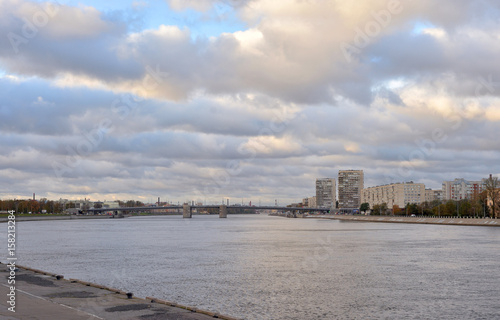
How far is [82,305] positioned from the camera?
22.0 meters

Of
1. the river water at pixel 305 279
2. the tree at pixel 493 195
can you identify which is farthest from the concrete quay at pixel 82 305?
the tree at pixel 493 195

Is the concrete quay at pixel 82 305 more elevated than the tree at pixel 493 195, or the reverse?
the tree at pixel 493 195

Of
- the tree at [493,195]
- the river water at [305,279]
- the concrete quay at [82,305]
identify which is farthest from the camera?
the tree at [493,195]

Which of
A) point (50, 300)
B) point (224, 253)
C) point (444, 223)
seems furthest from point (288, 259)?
point (444, 223)

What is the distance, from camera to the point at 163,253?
56.3m

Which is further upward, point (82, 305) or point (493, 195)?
point (493, 195)

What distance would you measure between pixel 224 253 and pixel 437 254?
21.9 m

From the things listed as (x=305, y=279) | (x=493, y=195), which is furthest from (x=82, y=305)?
(x=493, y=195)

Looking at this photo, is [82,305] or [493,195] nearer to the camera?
[82,305]

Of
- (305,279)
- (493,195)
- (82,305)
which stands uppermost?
(493,195)

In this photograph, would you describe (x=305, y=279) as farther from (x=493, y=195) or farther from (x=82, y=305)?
(x=493, y=195)

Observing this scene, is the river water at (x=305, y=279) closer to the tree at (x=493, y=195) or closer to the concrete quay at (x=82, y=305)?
the concrete quay at (x=82, y=305)

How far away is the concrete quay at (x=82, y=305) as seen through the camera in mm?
19578

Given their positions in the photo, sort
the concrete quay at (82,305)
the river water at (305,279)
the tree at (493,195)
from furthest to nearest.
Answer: the tree at (493,195)
the river water at (305,279)
the concrete quay at (82,305)
